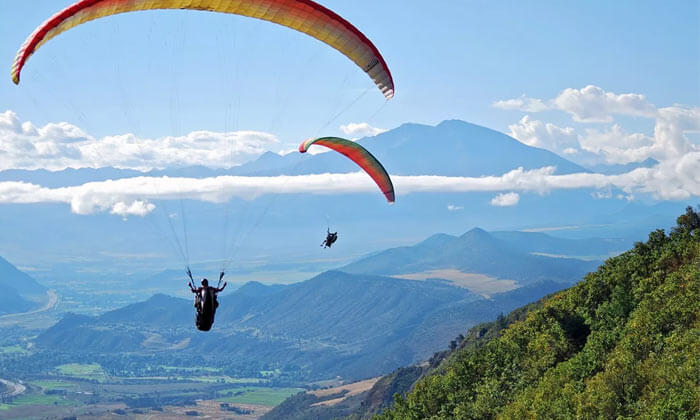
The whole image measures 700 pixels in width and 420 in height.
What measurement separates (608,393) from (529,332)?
21.9m

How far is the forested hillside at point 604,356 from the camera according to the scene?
3962 centimetres

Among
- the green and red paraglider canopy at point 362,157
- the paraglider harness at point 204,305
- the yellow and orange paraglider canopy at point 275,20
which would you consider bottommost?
the paraglider harness at point 204,305

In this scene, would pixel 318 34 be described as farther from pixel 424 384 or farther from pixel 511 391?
pixel 424 384

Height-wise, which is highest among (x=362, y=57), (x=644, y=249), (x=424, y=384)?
(x=362, y=57)

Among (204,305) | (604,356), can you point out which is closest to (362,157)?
(604,356)

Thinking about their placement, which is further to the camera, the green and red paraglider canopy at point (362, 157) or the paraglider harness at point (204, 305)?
the green and red paraglider canopy at point (362, 157)

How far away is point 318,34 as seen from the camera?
3369cm

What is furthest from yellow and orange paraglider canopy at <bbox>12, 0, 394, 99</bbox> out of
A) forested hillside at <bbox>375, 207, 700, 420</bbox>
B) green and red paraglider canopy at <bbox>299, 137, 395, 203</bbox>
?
forested hillside at <bbox>375, 207, 700, 420</bbox>

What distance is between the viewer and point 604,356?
4834 cm

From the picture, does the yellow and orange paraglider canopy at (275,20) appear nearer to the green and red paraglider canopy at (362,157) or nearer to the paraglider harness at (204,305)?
the paraglider harness at (204,305)

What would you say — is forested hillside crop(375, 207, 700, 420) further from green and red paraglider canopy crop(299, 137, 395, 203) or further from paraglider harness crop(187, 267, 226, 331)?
paraglider harness crop(187, 267, 226, 331)

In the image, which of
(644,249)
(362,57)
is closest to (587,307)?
(644,249)

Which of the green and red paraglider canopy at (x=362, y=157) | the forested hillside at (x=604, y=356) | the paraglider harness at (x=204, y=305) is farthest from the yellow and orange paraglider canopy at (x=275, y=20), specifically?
the forested hillside at (x=604, y=356)

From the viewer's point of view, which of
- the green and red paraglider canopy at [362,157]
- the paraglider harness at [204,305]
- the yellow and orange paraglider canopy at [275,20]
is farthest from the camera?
the green and red paraglider canopy at [362,157]
